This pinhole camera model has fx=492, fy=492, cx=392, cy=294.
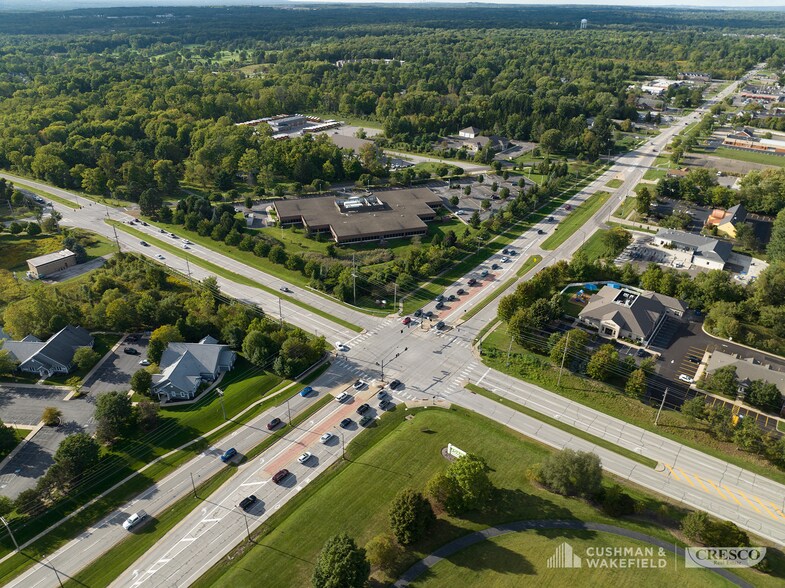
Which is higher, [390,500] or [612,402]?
[390,500]

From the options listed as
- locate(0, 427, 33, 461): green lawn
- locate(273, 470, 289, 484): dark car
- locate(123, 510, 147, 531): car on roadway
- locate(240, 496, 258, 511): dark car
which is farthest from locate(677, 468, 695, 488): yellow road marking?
locate(0, 427, 33, 461): green lawn

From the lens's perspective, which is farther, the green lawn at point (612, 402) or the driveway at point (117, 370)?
the driveway at point (117, 370)

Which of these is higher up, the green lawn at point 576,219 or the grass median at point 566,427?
the green lawn at point 576,219

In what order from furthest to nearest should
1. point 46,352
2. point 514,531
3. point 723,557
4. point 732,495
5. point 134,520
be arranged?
point 46,352 < point 732,495 < point 134,520 < point 514,531 < point 723,557

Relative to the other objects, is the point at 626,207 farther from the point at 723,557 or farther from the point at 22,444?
the point at 22,444

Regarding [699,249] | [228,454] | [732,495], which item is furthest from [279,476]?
[699,249]

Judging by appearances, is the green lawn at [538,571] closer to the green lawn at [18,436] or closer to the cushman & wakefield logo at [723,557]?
the cushman & wakefield logo at [723,557]

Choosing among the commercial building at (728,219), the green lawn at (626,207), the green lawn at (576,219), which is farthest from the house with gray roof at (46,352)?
the commercial building at (728,219)

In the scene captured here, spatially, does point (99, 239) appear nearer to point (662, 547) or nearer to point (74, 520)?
point (74, 520)
